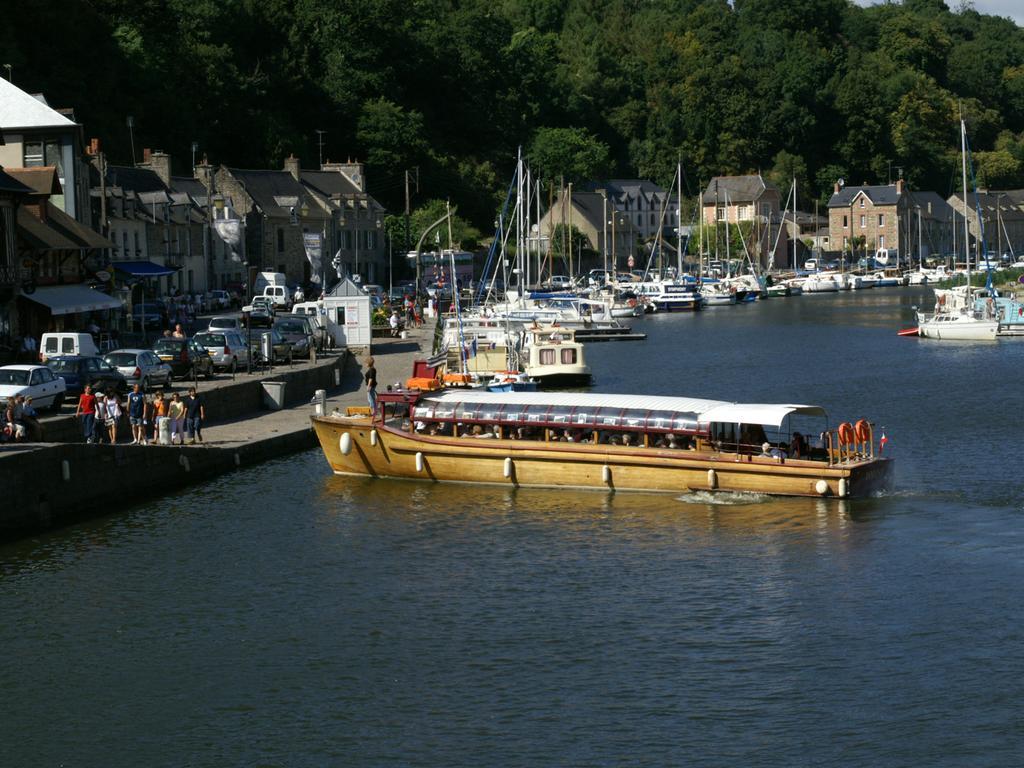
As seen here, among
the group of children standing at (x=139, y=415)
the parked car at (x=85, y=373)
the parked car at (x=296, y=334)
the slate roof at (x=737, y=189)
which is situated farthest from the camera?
the slate roof at (x=737, y=189)

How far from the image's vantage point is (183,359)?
53062mm

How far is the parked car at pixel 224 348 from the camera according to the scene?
55625mm

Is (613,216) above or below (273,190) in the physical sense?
above

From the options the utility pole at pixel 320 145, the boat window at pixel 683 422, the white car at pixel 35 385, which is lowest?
the boat window at pixel 683 422

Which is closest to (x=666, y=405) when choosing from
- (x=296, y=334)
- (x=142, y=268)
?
(x=296, y=334)

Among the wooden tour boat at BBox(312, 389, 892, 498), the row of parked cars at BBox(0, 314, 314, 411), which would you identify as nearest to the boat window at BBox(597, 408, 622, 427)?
the wooden tour boat at BBox(312, 389, 892, 498)

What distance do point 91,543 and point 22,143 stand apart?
123ft

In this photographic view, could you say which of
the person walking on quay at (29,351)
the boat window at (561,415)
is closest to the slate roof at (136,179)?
the person walking on quay at (29,351)

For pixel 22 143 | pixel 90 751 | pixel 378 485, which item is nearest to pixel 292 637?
pixel 90 751

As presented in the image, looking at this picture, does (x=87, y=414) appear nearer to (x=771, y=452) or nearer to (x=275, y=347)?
(x=771, y=452)

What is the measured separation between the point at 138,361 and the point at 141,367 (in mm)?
278

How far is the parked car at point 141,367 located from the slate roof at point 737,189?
136447 mm

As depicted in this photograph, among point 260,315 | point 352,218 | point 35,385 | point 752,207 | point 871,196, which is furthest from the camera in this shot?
point 871,196

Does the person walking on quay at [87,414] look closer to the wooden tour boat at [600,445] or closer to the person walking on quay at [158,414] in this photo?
the person walking on quay at [158,414]
